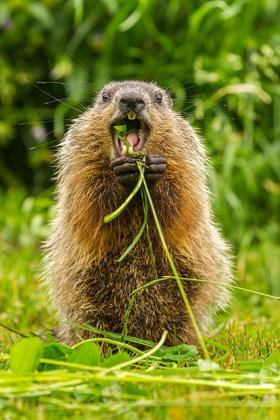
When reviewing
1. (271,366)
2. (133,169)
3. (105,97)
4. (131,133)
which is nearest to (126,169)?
(133,169)

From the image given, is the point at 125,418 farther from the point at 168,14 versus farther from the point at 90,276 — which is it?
the point at 168,14

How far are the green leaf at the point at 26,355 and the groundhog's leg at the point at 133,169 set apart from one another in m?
1.21

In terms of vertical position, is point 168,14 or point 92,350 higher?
point 168,14

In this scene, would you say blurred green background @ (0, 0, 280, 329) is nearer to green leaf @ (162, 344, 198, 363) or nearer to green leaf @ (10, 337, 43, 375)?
green leaf @ (162, 344, 198, 363)

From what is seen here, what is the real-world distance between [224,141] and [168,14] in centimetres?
185

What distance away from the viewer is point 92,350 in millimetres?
2605

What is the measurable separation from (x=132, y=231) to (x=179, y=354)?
2.85ft

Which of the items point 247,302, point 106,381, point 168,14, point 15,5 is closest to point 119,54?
point 168,14

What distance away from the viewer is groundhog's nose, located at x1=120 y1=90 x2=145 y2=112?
332cm

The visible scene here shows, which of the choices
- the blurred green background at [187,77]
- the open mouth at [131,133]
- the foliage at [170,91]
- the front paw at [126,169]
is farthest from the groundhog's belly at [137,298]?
Answer: the blurred green background at [187,77]

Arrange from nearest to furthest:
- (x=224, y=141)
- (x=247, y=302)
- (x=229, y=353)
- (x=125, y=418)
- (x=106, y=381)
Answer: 1. (x=125, y=418)
2. (x=106, y=381)
3. (x=229, y=353)
4. (x=247, y=302)
5. (x=224, y=141)

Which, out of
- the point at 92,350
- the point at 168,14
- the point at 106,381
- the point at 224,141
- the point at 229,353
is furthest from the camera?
the point at 168,14

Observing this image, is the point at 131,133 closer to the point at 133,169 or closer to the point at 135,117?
the point at 135,117

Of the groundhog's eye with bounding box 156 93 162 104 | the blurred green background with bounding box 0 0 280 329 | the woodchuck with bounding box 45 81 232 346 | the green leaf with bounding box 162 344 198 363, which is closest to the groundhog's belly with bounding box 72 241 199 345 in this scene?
the woodchuck with bounding box 45 81 232 346
